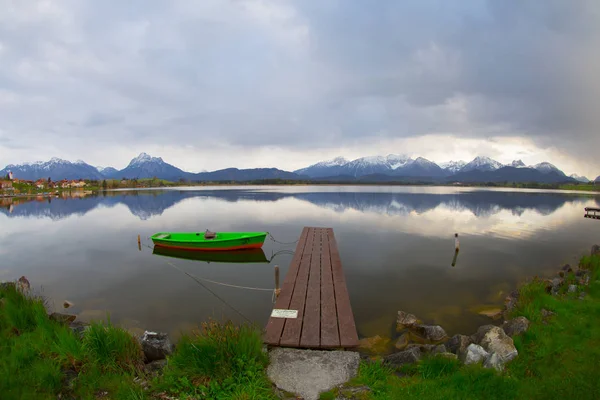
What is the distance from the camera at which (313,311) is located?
9609 mm

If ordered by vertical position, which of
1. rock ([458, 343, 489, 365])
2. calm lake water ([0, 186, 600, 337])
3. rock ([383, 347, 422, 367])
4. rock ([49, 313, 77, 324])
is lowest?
calm lake water ([0, 186, 600, 337])

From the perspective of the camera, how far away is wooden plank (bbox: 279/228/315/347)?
25.2 ft

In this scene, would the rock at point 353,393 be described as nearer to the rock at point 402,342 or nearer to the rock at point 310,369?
the rock at point 310,369

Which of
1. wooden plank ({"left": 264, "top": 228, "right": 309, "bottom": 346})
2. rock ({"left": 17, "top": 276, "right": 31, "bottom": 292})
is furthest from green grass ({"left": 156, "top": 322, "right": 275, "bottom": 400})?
rock ({"left": 17, "top": 276, "right": 31, "bottom": 292})

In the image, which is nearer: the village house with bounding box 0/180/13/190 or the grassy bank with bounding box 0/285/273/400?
the grassy bank with bounding box 0/285/273/400

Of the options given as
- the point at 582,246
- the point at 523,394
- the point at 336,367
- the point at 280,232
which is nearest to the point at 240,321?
the point at 336,367

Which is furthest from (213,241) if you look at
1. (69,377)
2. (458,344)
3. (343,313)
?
(458,344)

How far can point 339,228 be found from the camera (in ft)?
107

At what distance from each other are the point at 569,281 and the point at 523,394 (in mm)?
11571

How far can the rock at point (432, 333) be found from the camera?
966 cm

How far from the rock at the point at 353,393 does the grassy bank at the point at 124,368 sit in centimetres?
137

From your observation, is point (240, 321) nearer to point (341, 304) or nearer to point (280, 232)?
point (341, 304)

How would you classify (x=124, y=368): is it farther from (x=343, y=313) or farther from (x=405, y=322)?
(x=405, y=322)

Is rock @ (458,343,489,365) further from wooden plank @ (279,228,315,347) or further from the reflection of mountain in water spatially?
the reflection of mountain in water
